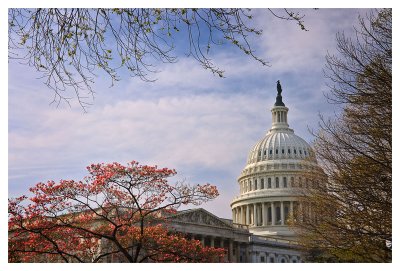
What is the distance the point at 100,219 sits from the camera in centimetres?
1934

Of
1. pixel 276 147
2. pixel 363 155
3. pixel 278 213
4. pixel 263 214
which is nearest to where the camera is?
pixel 363 155

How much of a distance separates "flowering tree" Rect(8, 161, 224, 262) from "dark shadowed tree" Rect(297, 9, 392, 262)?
12.0ft

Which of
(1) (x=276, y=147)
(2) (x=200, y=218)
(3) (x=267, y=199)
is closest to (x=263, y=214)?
(3) (x=267, y=199)

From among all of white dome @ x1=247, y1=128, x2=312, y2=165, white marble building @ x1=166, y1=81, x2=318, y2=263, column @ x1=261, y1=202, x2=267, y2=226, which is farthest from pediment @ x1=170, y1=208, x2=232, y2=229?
white dome @ x1=247, y1=128, x2=312, y2=165

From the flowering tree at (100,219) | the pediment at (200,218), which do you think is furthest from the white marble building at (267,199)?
the flowering tree at (100,219)

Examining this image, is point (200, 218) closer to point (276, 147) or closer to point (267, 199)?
point (267, 199)

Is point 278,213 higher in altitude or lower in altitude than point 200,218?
higher

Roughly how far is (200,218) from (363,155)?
3236 centimetres

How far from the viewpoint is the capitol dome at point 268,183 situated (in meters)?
69.2

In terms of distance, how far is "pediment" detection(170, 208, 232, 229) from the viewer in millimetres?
44925

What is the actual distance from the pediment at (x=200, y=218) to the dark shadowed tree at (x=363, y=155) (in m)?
25.9
